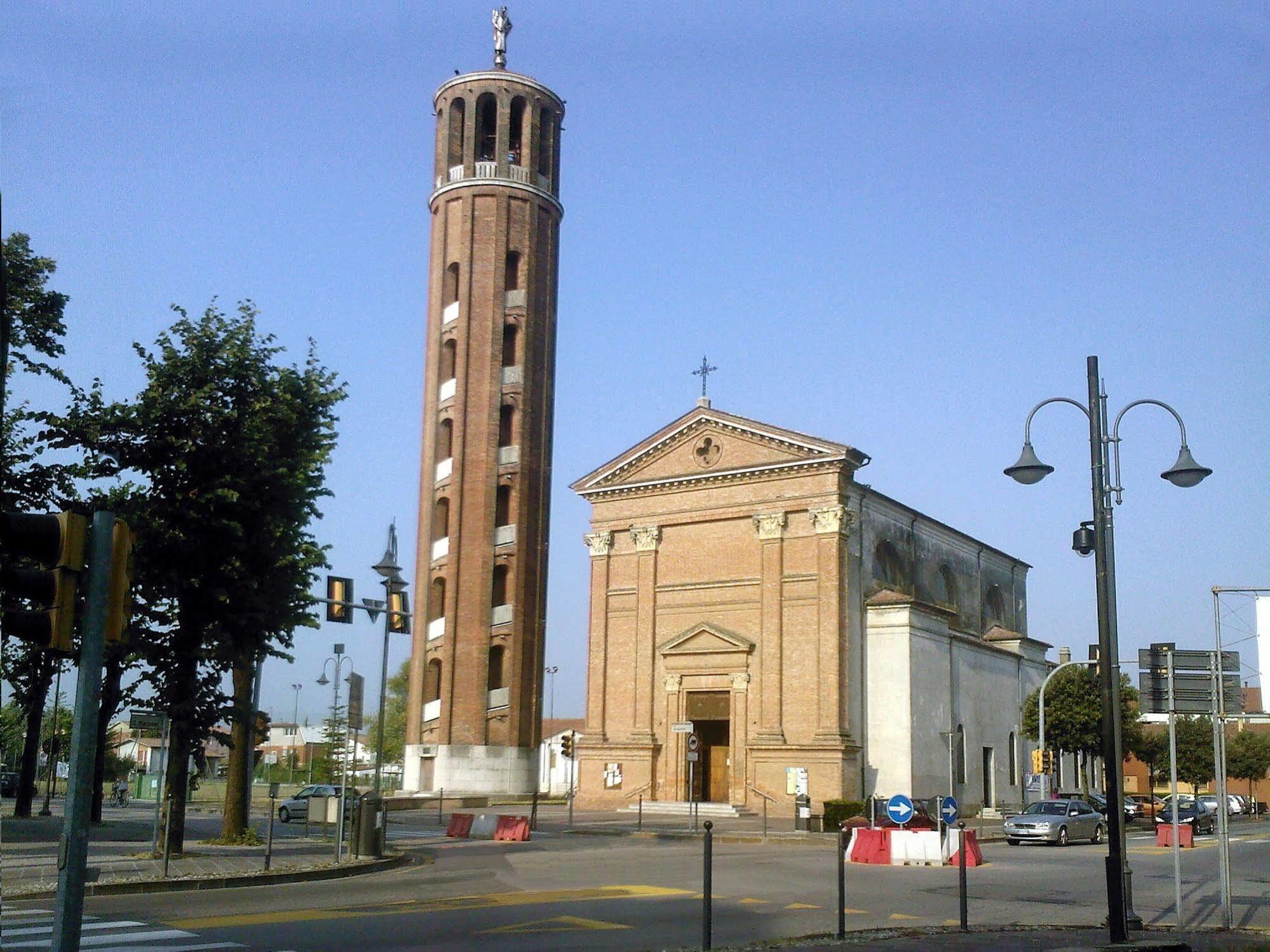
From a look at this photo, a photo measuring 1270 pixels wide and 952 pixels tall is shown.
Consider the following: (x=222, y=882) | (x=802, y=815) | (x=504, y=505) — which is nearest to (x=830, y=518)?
(x=802, y=815)

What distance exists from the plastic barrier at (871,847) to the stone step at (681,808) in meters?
16.6

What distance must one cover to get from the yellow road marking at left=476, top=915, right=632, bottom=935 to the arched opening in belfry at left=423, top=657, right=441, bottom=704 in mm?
40554

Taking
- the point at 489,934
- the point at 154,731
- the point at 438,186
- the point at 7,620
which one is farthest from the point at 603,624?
the point at 7,620

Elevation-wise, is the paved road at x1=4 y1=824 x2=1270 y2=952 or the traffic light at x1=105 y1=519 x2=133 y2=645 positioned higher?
the traffic light at x1=105 y1=519 x2=133 y2=645

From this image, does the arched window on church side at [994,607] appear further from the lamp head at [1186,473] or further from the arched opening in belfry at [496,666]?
the lamp head at [1186,473]

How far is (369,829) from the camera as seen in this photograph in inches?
925

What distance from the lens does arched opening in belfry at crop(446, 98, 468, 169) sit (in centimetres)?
5791

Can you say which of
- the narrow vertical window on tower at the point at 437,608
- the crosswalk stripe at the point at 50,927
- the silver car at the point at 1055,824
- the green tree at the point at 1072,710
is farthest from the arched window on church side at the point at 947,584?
the crosswalk stripe at the point at 50,927

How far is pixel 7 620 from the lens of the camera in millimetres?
6312

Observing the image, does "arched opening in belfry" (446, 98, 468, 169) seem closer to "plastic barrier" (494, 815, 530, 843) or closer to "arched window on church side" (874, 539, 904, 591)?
"arched window on church side" (874, 539, 904, 591)

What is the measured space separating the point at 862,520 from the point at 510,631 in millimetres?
16328

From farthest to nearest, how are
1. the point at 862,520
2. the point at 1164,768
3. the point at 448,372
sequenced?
1. the point at 1164,768
2. the point at 448,372
3. the point at 862,520

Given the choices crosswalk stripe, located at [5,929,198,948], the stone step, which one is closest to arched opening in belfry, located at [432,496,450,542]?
the stone step

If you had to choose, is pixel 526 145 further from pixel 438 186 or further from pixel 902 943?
pixel 902 943
